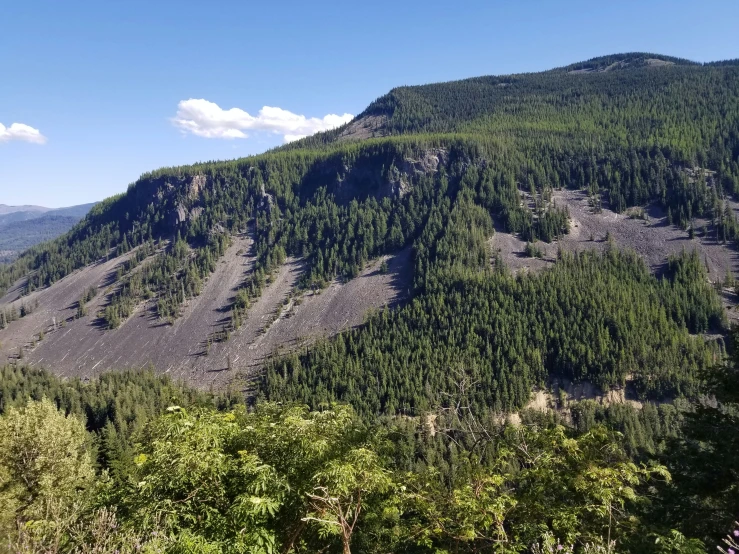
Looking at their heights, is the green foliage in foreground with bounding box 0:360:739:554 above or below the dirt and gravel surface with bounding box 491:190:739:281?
above

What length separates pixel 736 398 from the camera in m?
15.4

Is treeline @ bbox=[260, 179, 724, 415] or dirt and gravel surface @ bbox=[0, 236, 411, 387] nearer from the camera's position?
treeline @ bbox=[260, 179, 724, 415]

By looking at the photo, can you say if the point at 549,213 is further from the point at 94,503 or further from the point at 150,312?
the point at 94,503

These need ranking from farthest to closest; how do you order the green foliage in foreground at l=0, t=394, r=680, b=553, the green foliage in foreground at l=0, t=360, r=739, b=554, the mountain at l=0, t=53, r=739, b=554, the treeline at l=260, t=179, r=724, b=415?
the treeline at l=260, t=179, r=724, b=415
the mountain at l=0, t=53, r=739, b=554
the green foliage in foreground at l=0, t=394, r=680, b=553
the green foliage in foreground at l=0, t=360, r=739, b=554

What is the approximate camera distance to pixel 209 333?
171m

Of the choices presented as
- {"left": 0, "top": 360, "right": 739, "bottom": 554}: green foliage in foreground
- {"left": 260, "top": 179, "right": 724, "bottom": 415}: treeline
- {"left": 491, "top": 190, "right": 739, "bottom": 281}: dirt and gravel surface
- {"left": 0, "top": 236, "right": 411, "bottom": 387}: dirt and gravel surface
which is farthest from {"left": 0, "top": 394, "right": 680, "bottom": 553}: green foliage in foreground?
{"left": 491, "top": 190, "right": 739, "bottom": 281}: dirt and gravel surface

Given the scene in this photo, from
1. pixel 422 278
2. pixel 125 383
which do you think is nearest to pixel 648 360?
pixel 422 278

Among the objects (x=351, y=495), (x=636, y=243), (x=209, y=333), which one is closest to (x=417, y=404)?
(x=209, y=333)

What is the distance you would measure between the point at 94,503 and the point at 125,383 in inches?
4902

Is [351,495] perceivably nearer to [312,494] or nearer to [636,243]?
[312,494]

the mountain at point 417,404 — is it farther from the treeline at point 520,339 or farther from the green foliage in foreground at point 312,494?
the treeline at point 520,339

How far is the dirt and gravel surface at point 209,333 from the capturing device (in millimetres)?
154875

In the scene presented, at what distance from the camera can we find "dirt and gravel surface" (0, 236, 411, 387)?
508ft

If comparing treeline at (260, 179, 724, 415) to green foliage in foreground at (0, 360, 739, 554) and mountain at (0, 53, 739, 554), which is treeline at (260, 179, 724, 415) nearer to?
mountain at (0, 53, 739, 554)
